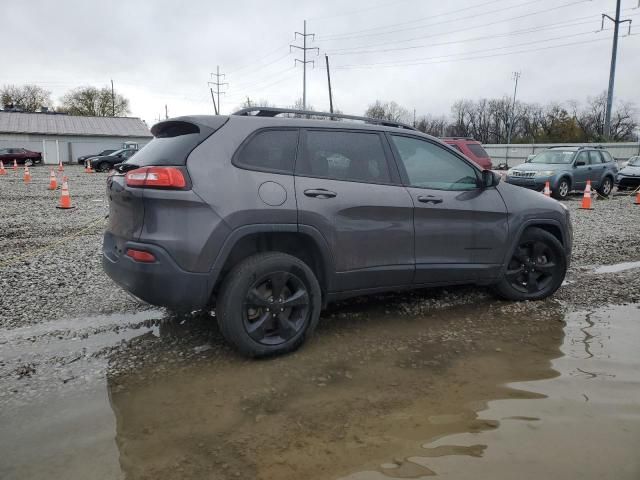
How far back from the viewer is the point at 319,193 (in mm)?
3598

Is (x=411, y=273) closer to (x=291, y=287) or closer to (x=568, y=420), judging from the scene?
(x=291, y=287)

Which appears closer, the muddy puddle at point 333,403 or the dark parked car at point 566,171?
the muddy puddle at point 333,403

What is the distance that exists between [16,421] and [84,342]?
1127mm

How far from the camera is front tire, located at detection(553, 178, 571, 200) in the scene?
15.2 m

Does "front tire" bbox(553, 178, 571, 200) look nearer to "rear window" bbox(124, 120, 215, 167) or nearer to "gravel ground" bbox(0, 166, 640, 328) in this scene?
"gravel ground" bbox(0, 166, 640, 328)

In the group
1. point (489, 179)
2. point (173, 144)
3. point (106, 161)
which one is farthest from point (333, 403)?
point (106, 161)

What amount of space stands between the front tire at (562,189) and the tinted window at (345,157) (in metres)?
13.0

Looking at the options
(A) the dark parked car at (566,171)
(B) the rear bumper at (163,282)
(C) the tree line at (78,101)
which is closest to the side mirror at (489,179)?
(B) the rear bumper at (163,282)

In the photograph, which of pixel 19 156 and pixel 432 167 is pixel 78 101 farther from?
pixel 432 167

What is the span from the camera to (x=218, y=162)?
3.31 metres

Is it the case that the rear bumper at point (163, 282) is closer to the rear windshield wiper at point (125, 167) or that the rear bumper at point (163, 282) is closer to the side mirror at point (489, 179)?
the rear windshield wiper at point (125, 167)

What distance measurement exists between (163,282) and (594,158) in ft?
56.2

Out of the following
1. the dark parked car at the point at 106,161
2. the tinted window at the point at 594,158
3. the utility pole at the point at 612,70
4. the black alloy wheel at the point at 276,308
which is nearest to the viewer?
the black alloy wheel at the point at 276,308

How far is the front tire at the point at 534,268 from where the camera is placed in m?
4.82
